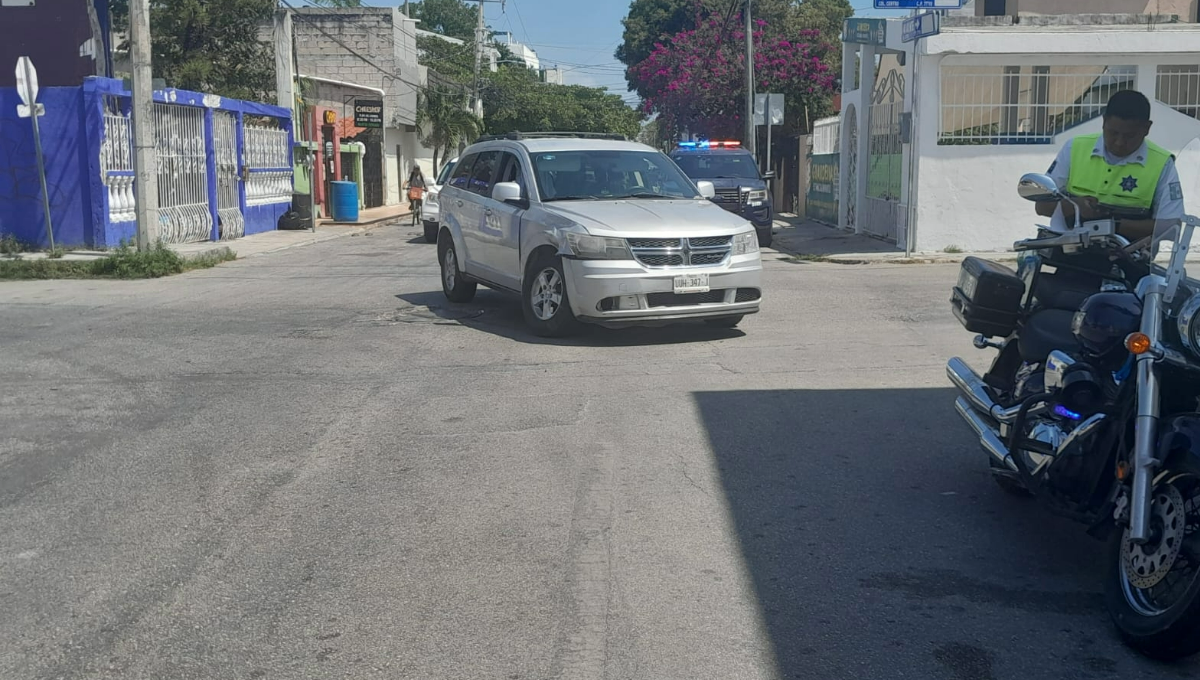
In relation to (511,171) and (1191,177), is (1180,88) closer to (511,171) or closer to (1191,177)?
(1191,177)

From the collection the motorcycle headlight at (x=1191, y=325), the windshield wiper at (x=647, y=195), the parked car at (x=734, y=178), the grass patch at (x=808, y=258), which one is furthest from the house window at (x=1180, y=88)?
the motorcycle headlight at (x=1191, y=325)

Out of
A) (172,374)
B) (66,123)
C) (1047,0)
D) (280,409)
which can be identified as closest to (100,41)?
(66,123)

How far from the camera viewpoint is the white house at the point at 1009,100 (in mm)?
18906

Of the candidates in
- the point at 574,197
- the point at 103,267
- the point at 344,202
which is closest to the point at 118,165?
the point at 103,267

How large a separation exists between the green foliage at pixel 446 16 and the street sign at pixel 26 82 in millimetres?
92764

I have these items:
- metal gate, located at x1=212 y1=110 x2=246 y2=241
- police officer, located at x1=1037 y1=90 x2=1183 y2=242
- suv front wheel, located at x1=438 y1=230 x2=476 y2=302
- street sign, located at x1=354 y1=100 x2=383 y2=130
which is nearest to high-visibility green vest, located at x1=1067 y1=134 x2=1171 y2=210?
police officer, located at x1=1037 y1=90 x2=1183 y2=242

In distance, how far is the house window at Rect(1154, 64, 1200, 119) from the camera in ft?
62.3

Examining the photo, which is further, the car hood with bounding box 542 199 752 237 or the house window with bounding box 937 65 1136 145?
the house window with bounding box 937 65 1136 145

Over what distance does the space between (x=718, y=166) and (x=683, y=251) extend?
1328cm

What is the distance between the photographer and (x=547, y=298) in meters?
10.8

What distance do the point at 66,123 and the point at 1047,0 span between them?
22290mm

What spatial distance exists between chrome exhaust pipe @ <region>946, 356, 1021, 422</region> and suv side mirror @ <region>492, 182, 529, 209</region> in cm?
584

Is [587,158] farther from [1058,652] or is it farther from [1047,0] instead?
[1047,0]

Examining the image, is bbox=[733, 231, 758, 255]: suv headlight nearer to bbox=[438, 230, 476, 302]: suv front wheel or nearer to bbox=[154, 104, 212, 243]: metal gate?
bbox=[438, 230, 476, 302]: suv front wheel
